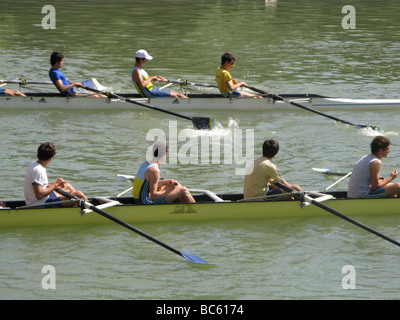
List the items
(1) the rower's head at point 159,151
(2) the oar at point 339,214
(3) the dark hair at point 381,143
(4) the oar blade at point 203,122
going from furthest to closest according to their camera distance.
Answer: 1. (4) the oar blade at point 203,122
2. (3) the dark hair at point 381,143
3. (1) the rower's head at point 159,151
4. (2) the oar at point 339,214

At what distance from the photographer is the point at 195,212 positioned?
12.8 m

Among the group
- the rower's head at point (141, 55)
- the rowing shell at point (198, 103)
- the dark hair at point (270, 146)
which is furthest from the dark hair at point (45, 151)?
A: the rowing shell at point (198, 103)

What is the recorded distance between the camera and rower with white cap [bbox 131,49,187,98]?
64.1 feet

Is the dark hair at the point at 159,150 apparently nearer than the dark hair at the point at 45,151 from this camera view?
No

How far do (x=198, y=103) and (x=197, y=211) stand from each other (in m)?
7.90

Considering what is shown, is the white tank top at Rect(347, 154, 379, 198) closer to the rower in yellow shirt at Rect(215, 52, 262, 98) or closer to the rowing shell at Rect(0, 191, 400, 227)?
the rowing shell at Rect(0, 191, 400, 227)

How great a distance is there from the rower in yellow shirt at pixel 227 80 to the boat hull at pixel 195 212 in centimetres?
693

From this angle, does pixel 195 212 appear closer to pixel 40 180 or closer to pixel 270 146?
pixel 270 146

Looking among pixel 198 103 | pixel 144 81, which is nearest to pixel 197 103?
pixel 198 103

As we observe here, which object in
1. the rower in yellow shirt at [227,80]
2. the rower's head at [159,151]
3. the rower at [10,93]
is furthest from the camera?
the rower at [10,93]

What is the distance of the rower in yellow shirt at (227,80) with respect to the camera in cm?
1950

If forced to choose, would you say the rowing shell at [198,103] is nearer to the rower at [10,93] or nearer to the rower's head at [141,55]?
the rower at [10,93]

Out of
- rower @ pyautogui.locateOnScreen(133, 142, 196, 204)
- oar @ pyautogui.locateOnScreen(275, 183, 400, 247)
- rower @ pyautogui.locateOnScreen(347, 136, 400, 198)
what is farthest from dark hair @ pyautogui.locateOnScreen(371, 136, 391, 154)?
rower @ pyautogui.locateOnScreen(133, 142, 196, 204)

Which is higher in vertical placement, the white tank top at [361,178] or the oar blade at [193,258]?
the white tank top at [361,178]
